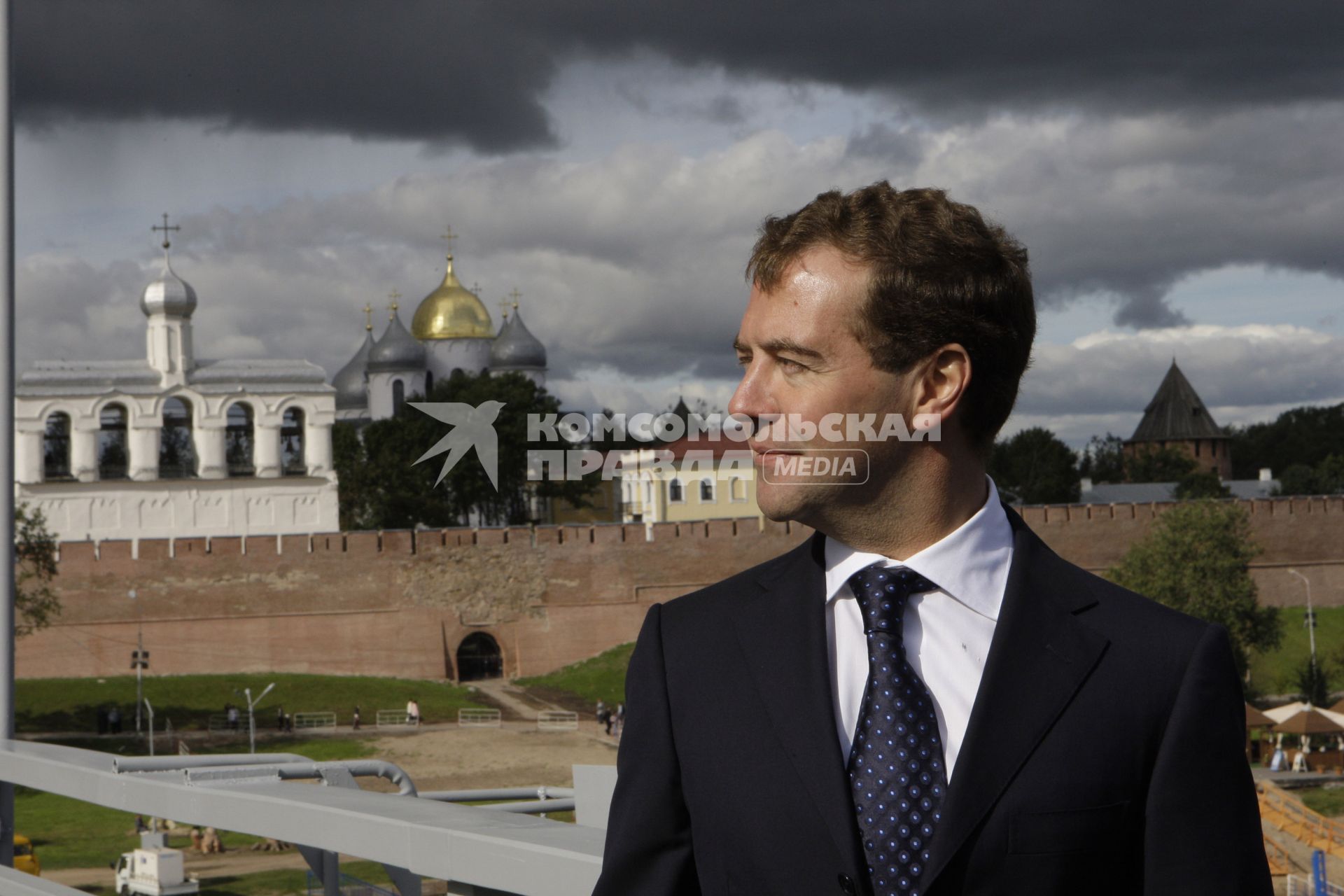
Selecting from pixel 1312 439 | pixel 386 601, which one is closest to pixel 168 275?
pixel 386 601

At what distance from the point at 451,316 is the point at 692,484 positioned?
1738 centimetres

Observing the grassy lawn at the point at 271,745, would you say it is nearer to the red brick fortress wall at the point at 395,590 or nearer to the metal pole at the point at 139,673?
the metal pole at the point at 139,673

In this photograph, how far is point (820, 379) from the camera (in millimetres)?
1783

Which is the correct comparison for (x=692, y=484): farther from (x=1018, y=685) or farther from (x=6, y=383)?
(x=1018, y=685)

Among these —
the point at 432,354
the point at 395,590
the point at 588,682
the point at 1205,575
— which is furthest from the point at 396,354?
the point at 1205,575

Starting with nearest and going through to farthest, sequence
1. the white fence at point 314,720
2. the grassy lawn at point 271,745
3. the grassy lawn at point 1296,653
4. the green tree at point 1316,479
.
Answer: the grassy lawn at point 271,745
the white fence at point 314,720
the grassy lawn at point 1296,653
the green tree at point 1316,479

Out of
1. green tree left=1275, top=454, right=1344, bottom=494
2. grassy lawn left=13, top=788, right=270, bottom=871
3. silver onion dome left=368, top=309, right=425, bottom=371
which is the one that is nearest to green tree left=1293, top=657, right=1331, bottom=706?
grassy lawn left=13, top=788, right=270, bottom=871

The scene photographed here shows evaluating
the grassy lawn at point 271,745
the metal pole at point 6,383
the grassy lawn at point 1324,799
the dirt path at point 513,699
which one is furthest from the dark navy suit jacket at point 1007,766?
the dirt path at point 513,699

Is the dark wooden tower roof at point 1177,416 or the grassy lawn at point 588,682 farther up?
the dark wooden tower roof at point 1177,416

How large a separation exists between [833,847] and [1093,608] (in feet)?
1.32

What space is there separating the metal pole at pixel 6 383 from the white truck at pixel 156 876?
451cm

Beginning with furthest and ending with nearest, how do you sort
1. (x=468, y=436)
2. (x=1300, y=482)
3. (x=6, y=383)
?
(x=1300, y=482) → (x=468, y=436) → (x=6, y=383)

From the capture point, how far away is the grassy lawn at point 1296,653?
33688 mm

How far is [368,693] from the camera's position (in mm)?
34688
